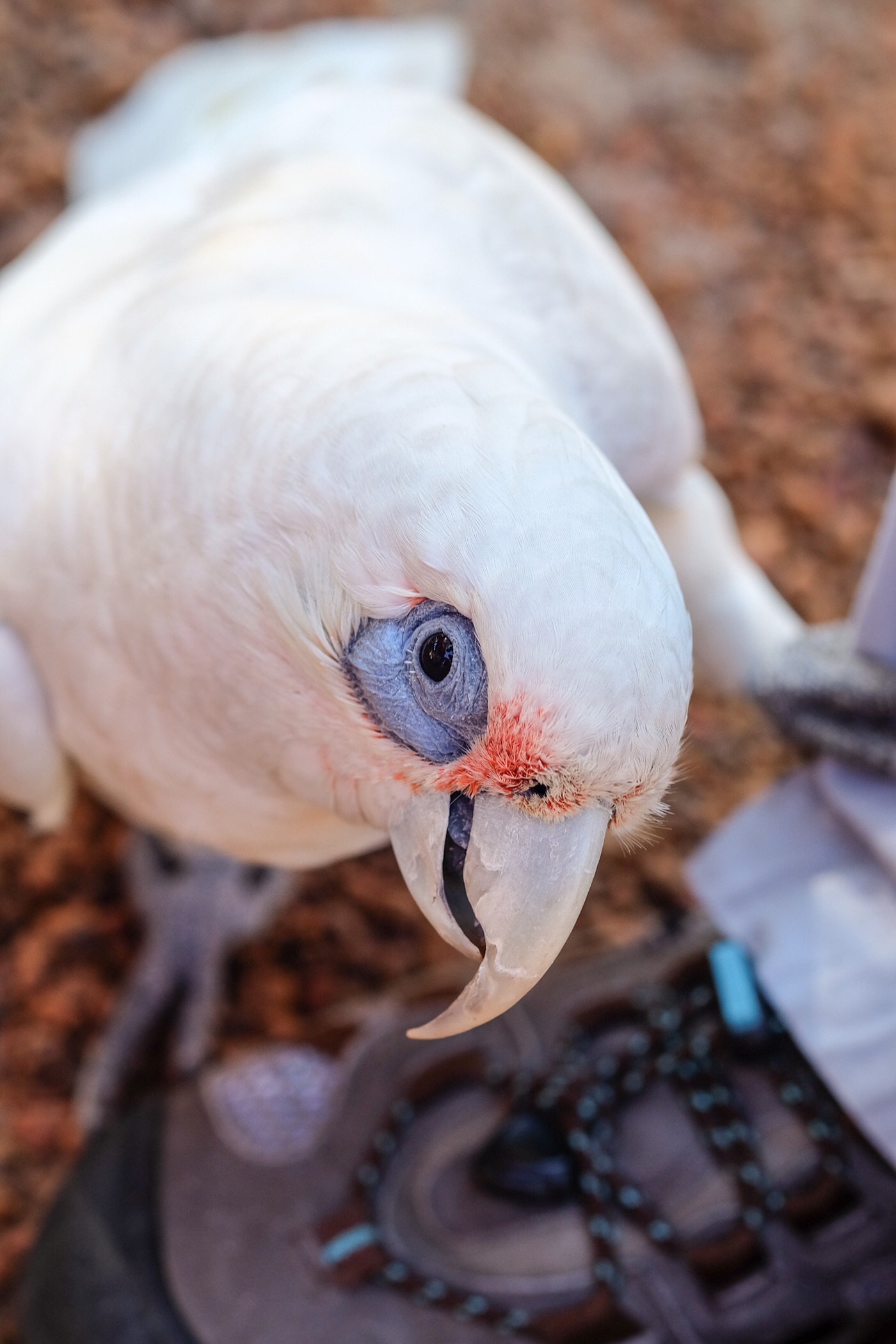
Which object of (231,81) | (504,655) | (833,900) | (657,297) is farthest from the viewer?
(657,297)

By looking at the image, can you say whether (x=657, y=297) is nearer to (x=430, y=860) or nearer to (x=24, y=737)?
(x=24, y=737)

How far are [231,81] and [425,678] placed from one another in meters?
1.44

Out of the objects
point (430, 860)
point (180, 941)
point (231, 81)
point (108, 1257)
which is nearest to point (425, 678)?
point (430, 860)

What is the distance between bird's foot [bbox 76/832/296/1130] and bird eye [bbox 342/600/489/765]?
0.88 metres

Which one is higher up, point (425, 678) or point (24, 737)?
point (425, 678)

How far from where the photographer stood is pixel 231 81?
1.66 meters

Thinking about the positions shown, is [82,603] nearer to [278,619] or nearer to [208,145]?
[278,619]

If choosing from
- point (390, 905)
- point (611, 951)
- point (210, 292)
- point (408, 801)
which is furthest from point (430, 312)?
point (390, 905)

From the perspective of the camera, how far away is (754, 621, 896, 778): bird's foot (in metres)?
0.97

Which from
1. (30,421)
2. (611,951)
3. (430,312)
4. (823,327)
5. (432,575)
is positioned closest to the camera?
(432,575)

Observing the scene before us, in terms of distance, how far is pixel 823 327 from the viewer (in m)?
1.95

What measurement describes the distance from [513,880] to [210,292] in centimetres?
53

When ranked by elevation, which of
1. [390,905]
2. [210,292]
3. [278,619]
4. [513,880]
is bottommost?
[390,905]

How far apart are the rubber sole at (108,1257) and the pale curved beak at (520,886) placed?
58 centimetres
